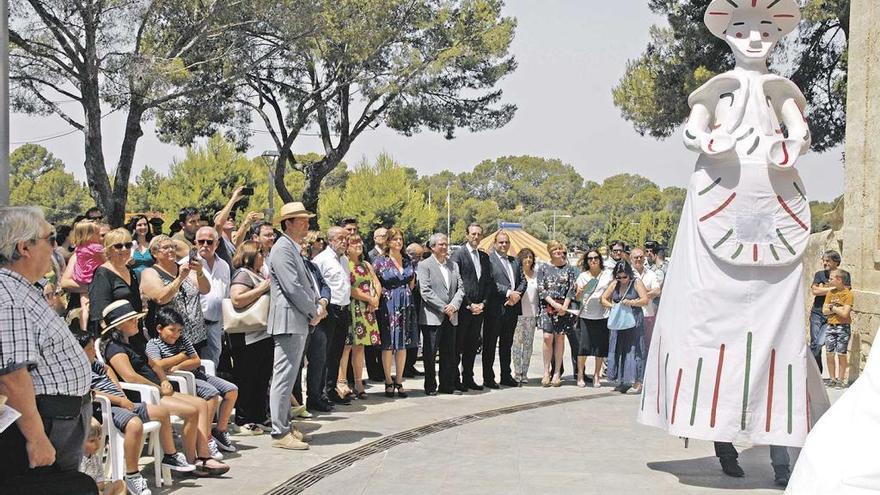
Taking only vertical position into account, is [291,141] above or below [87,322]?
above

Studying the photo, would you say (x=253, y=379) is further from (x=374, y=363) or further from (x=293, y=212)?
(x=374, y=363)

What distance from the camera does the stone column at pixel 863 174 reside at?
8805 millimetres

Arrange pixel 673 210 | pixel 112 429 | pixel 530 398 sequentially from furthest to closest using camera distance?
pixel 673 210 → pixel 530 398 → pixel 112 429

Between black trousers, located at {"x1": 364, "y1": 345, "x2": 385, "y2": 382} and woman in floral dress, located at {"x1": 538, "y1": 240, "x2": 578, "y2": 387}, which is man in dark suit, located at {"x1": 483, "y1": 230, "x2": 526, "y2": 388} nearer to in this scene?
woman in floral dress, located at {"x1": 538, "y1": 240, "x2": 578, "y2": 387}

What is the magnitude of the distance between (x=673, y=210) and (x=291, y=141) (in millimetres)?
78191

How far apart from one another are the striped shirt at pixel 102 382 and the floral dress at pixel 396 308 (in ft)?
14.6

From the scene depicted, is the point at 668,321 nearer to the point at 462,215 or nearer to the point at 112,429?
the point at 112,429

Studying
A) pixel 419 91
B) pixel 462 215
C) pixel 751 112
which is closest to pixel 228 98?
pixel 419 91

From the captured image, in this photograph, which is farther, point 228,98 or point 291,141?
point 291,141

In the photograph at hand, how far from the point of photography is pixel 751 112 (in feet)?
21.4

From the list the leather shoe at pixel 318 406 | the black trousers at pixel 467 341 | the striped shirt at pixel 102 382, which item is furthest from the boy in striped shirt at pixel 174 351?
the black trousers at pixel 467 341

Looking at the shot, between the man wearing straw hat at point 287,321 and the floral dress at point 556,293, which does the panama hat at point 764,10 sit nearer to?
the man wearing straw hat at point 287,321

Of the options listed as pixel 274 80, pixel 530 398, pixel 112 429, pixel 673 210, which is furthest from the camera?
pixel 673 210

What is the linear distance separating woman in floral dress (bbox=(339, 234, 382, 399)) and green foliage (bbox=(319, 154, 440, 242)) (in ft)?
152
